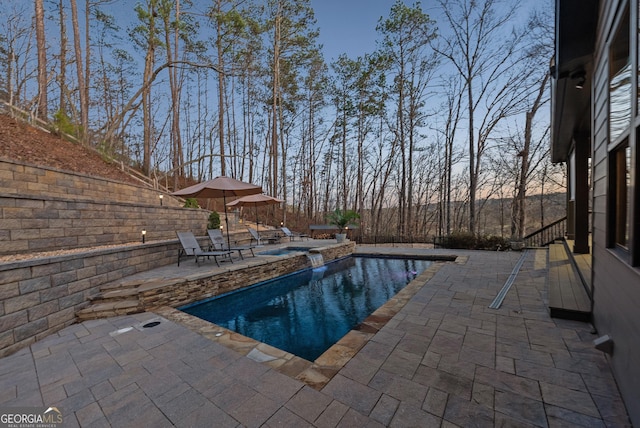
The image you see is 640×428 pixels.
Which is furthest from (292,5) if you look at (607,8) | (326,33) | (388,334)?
(388,334)

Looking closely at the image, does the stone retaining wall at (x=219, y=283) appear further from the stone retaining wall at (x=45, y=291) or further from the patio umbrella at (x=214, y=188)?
the patio umbrella at (x=214, y=188)

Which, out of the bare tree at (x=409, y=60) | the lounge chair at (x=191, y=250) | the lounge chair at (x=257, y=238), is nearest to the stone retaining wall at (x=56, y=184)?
the lounge chair at (x=191, y=250)

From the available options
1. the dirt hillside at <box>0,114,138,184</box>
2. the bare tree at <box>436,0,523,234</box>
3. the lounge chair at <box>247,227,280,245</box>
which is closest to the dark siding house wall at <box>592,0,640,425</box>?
the bare tree at <box>436,0,523,234</box>

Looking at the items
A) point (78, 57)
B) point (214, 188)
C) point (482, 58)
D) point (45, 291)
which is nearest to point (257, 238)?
point (214, 188)

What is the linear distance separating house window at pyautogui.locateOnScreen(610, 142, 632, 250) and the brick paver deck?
0.98 meters

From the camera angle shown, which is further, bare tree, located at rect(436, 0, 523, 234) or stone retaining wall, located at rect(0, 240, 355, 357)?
bare tree, located at rect(436, 0, 523, 234)

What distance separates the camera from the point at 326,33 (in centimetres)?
1202

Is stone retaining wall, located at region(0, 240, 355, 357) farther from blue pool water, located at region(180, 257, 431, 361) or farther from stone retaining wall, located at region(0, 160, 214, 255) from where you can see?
stone retaining wall, located at region(0, 160, 214, 255)

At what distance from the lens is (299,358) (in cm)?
209

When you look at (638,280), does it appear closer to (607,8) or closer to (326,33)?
(607,8)

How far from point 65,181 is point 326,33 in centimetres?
1227

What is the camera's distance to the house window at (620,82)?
5.10 feet

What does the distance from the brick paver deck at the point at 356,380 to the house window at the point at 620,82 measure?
1.76 metres

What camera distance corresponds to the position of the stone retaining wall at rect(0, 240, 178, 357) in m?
2.27
